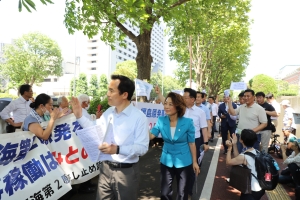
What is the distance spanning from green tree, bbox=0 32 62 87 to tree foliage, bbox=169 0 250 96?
23.1m

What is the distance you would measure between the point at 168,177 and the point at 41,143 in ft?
5.69

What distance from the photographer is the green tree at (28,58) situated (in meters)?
39.0

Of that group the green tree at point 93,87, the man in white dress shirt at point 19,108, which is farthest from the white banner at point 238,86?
the green tree at point 93,87

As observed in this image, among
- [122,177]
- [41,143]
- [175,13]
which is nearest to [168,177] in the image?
[122,177]

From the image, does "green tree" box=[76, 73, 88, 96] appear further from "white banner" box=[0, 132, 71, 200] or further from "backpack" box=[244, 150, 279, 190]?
"backpack" box=[244, 150, 279, 190]

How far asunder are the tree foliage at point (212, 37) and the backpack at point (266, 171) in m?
4.45

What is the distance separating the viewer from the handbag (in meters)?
3.31

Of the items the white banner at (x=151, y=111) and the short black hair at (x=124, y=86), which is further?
the white banner at (x=151, y=111)

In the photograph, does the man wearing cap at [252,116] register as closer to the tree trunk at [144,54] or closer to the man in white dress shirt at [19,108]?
the tree trunk at [144,54]

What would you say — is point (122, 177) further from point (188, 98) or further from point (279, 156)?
point (279, 156)

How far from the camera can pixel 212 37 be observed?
19625 mm

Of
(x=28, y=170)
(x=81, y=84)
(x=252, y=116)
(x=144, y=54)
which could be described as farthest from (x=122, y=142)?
(x=81, y=84)

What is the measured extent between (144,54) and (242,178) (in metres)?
4.85

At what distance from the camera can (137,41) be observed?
A: 7.43 m
